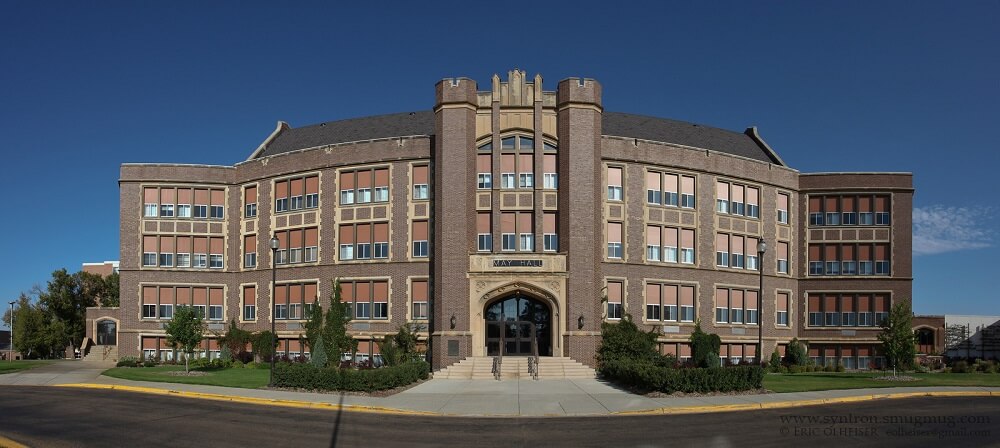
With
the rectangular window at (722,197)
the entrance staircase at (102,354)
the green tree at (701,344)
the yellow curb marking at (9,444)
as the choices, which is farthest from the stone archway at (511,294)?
the entrance staircase at (102,354)

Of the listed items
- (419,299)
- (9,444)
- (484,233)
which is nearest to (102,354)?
(419,299)

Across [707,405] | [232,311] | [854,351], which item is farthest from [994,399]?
[232,311]

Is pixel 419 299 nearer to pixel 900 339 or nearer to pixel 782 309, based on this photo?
pixel 782 309

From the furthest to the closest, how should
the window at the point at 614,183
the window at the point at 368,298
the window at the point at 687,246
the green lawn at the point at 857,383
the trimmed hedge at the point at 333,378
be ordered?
the window at the point at 687,246 < the window at the point at 368,298 < the window at the point at 614,183 < the green lawn at the point at 857,383 < the trimmed hedge at the point at 333,378

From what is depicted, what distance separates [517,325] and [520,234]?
16.3 ft

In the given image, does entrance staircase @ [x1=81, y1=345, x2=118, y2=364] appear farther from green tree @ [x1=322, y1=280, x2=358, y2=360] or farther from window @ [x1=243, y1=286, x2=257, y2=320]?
green tree @ [x1=322, y1=280, x2=358, y2=360]

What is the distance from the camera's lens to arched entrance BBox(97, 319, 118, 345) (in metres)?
55.2

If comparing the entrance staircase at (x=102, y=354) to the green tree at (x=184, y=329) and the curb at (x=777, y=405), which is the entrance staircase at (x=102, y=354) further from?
the curb at (x=777, y=405)

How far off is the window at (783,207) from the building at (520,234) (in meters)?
0.16

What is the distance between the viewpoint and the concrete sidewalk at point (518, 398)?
25078mm

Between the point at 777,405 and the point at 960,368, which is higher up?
the point at 777,405

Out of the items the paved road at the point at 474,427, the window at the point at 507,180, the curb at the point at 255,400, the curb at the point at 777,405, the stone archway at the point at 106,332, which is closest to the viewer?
the paved road at the point at 474,427

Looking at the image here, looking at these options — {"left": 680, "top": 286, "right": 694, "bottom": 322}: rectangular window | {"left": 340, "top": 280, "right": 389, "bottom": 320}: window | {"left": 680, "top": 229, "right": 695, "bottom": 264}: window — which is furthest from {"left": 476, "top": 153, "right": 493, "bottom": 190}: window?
{"left": 680, "top": 286, "right": 694, "bottom": 322}: rectangular window

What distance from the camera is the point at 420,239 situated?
4500 centimetres
